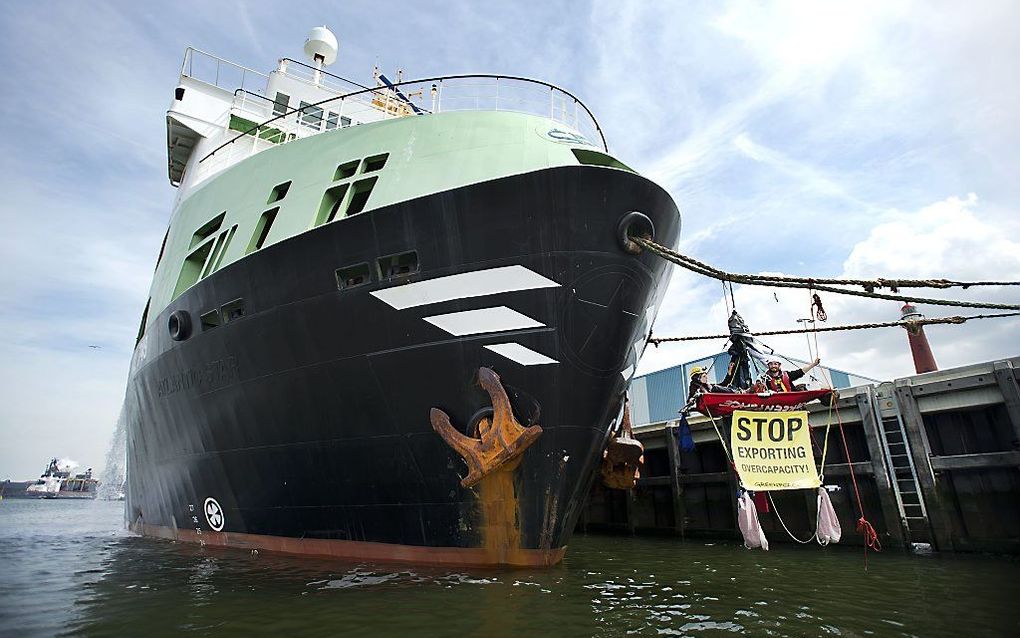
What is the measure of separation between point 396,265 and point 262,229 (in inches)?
112

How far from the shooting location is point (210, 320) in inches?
326

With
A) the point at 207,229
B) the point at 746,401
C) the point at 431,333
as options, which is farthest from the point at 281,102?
the point at 746,401

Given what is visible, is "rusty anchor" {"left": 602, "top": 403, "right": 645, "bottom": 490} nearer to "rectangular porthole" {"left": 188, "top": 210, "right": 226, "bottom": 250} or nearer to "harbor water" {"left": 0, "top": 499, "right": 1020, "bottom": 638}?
"harbor water" {"left": 0, "top": 499, "right": 1020, "bottom": 638}

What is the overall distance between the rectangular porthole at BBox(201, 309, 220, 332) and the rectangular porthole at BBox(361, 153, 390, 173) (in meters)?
3.29

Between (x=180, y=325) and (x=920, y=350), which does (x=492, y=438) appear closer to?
(x=180, y=325)

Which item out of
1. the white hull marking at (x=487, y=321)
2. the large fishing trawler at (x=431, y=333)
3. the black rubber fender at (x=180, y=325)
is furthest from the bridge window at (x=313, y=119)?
the white hull marking at (x=487, y=321)

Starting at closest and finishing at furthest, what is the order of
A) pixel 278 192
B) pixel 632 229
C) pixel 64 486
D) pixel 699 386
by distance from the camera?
pixel 632 229
pixel 278 192
pixel 699 386
pixel 64 486

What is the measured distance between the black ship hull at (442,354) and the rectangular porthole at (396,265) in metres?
0.03

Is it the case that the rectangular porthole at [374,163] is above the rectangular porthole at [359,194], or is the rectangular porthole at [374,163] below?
above

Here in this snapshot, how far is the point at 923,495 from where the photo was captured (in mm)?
9148

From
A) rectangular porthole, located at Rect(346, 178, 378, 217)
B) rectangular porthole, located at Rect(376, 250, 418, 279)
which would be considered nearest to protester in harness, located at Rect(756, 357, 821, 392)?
rectangular porthole, located at Rect(376, 250, 418, 279)

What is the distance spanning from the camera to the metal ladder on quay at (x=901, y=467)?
9102 mm

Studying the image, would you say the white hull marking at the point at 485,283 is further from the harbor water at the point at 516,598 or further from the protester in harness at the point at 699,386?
the protester in harness at the point at 699,386

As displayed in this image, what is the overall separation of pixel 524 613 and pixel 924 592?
487cm
